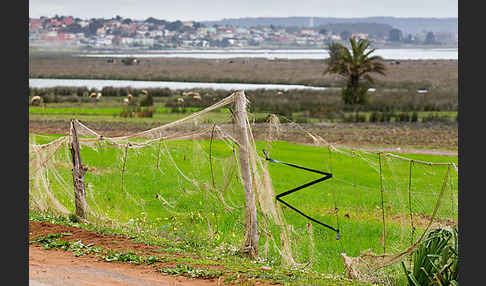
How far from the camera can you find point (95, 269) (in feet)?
31.9

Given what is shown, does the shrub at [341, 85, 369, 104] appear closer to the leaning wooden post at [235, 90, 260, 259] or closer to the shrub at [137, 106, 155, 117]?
the shrub at [137, 106, 155, 117]

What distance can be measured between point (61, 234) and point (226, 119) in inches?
150

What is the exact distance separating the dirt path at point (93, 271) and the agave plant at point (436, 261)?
10.4 feet

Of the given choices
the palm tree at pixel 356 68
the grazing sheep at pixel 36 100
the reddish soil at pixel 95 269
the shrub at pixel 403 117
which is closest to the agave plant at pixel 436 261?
the reddish soil at pixel 95 269

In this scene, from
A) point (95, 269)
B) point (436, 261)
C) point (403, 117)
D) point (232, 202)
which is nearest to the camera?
point (436, 261)

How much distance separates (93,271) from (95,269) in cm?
10

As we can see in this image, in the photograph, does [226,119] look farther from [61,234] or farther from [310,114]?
[310,114]

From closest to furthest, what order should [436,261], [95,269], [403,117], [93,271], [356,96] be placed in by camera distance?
[436,261] < [93,271] < [95,269] < [403,117] < [356,96]

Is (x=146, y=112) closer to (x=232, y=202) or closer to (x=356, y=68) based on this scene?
(x=356, y=68)

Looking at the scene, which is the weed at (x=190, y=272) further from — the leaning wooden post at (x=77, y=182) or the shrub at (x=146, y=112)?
the shrub at (x=146, y=112)

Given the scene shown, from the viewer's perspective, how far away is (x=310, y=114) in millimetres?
47281

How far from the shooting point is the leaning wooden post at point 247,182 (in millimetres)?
11281

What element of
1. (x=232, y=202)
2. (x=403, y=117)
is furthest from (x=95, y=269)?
(x=403, y=117)

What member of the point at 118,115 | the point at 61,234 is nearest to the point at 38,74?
the point at 118,115
